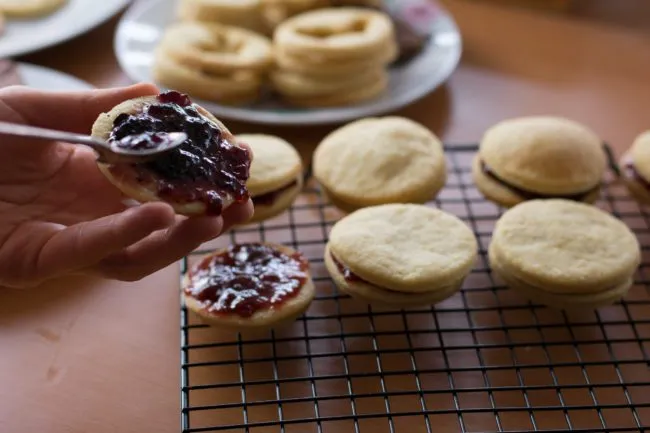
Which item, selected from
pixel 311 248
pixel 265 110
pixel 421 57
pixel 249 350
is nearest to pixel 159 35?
pixel 265 110

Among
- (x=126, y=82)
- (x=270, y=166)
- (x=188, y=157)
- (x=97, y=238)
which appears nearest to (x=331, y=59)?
(x=270, y=166)

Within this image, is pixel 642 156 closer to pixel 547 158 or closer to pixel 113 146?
pixel 547 158

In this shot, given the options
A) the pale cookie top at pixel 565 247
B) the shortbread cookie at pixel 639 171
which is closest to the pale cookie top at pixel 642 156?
the shortbread cookie at pixel 639 171

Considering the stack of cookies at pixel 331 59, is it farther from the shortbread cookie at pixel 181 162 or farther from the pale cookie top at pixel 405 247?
the shortbread cookie at pixel 181 162

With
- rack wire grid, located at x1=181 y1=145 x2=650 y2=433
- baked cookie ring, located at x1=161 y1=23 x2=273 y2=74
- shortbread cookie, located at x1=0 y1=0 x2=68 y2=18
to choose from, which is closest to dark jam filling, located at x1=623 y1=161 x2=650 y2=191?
rack wire grid, located at x1=181 y1=145 x2=650 y2=433

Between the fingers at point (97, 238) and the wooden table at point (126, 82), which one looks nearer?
the fingers at point (97, 238)

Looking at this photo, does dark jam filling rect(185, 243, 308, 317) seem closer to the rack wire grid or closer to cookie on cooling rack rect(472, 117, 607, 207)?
the rack wire grid
